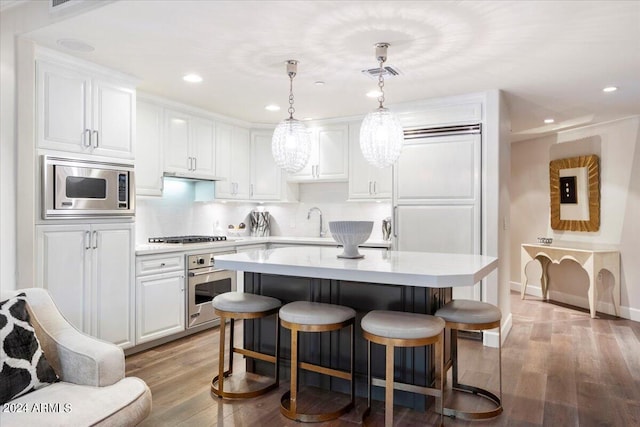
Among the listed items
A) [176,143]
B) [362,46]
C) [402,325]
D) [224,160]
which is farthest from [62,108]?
[402,325]

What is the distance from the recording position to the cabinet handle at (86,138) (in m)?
3.20

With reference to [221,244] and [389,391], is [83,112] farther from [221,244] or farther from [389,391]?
[389,391]

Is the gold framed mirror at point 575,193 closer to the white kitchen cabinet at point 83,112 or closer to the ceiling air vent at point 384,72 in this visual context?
the ceiling air vent at point 384,72

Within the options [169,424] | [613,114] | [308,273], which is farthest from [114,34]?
[613,114]

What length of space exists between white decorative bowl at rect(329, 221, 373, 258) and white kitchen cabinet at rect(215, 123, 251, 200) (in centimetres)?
247

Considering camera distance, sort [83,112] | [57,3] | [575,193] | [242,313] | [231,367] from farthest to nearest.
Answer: [575,193] → [83,112] → [231,367] → [242,313] → [57,3]

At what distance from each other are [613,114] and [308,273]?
4567 millimetres

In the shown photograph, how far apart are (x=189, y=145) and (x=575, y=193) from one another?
5101mm

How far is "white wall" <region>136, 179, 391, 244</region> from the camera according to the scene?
4.52 meters

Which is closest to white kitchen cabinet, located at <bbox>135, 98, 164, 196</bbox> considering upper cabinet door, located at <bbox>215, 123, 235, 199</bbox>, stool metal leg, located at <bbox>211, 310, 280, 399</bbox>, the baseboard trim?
upper cabinet door, located at <bbox>215, 123, 235, 199</bbox>

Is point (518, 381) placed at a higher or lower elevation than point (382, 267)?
lower

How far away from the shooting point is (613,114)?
4.96m

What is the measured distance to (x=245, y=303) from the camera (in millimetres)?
2754

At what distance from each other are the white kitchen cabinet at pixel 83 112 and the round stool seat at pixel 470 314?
110 inches
